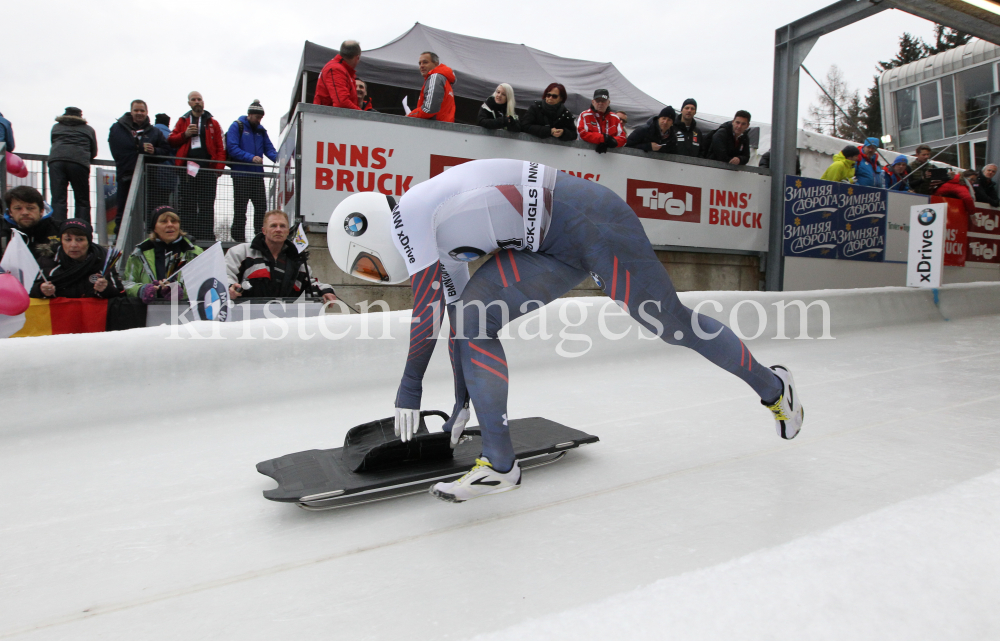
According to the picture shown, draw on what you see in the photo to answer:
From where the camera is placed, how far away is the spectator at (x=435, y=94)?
5402 mm

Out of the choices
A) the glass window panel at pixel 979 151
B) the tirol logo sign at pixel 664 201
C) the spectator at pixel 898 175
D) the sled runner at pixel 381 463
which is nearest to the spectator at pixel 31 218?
the sled runner at pixel 381 463

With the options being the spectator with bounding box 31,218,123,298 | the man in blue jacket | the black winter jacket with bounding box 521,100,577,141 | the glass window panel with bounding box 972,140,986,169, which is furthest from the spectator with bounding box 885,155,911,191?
the glass window panel with bounding box 972,140,986,169

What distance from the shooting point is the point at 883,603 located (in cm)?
109

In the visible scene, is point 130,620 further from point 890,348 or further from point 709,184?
point 709,184

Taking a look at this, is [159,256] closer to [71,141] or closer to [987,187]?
[71,141]

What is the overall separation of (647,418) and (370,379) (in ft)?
4.69

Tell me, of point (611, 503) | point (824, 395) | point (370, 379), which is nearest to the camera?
point (611, 503)

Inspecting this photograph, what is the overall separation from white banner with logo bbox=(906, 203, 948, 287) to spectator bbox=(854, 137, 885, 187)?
6.67 feet

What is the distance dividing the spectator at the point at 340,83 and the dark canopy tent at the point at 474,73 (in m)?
1.72

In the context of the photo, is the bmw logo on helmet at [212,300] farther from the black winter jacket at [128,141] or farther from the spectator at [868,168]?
the spectator at [868,168]

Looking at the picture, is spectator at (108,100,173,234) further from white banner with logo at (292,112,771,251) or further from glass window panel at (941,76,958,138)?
glass window panel at (941,76,958,138)

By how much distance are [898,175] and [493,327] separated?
8697 millimetres

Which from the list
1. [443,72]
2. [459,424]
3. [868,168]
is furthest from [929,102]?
[459,424]

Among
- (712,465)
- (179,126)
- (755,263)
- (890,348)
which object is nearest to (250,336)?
(712,465)
